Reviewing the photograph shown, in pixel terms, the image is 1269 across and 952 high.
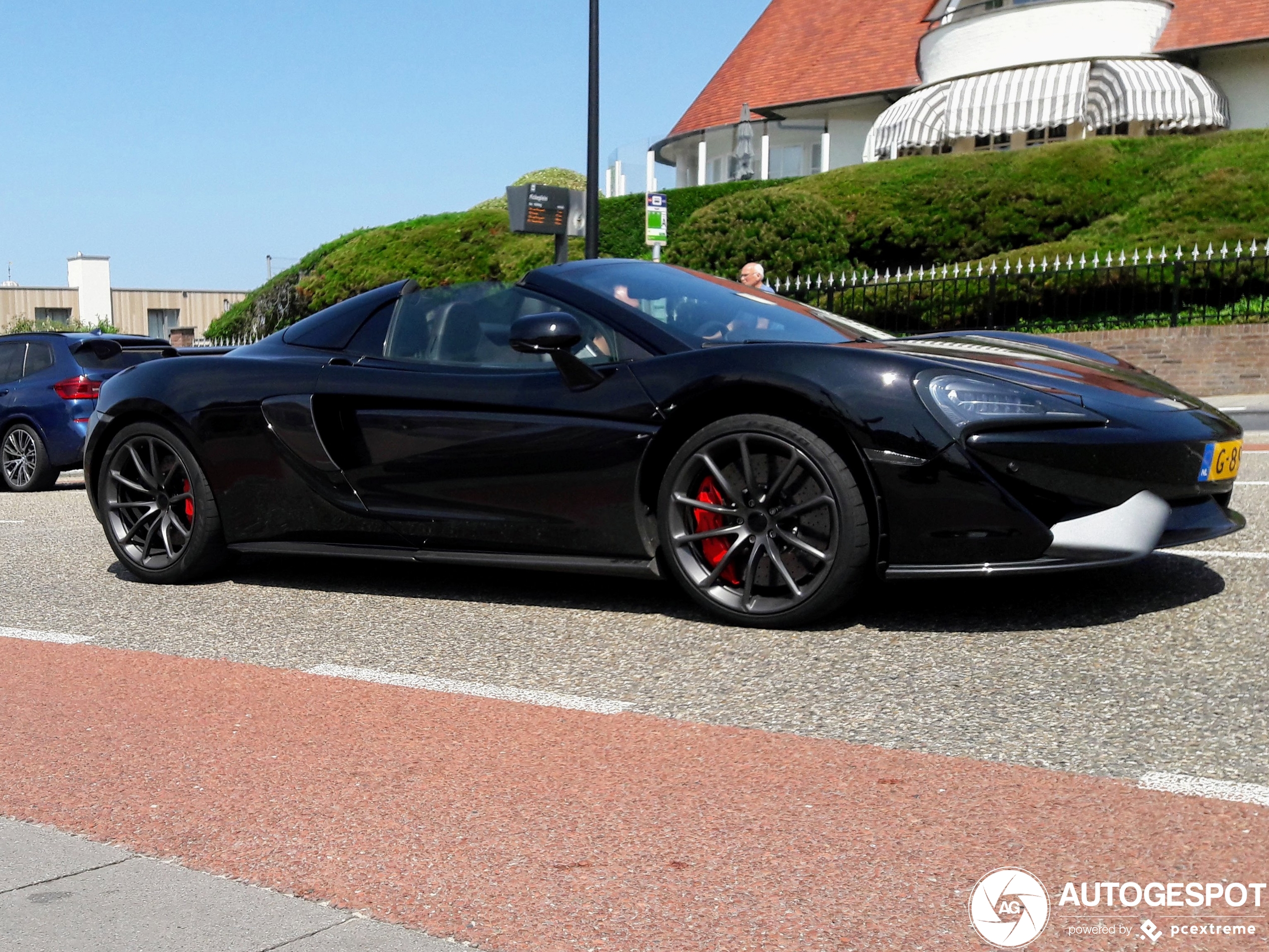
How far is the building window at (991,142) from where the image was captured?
109ft

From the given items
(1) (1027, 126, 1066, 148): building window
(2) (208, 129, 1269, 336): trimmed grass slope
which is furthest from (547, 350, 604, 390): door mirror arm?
(1) (1027, 126, 1066, 148): building window

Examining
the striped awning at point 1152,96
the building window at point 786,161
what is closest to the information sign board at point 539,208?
the striped awning at point 1152,96

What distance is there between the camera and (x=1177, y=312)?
58.7 ft

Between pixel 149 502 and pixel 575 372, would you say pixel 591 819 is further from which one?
pixel 149 502

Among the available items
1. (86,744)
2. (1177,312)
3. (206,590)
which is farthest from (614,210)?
(86,744)

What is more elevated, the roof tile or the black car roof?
the roof tile

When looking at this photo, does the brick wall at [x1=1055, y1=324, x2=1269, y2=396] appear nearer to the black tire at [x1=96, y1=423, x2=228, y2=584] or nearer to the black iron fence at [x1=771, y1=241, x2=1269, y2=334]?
the black iron fence at [x1=771, y1=241, x2=1269, y2=334]

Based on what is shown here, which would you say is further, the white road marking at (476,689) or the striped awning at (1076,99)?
the striped awning at (1076,99)

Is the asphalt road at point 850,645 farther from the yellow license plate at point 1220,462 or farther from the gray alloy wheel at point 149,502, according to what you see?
the yellow license plate at point 1220,462

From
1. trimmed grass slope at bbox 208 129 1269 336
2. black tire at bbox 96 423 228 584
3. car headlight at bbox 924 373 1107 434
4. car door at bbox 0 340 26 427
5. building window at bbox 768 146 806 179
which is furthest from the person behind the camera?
building window at bbox 768 146 806 179

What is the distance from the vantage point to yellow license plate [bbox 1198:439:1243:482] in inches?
176

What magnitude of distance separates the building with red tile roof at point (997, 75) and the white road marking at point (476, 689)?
28787 millimetres

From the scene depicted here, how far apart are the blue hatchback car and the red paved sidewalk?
29.4 ft

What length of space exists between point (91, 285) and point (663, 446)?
2827 inches
